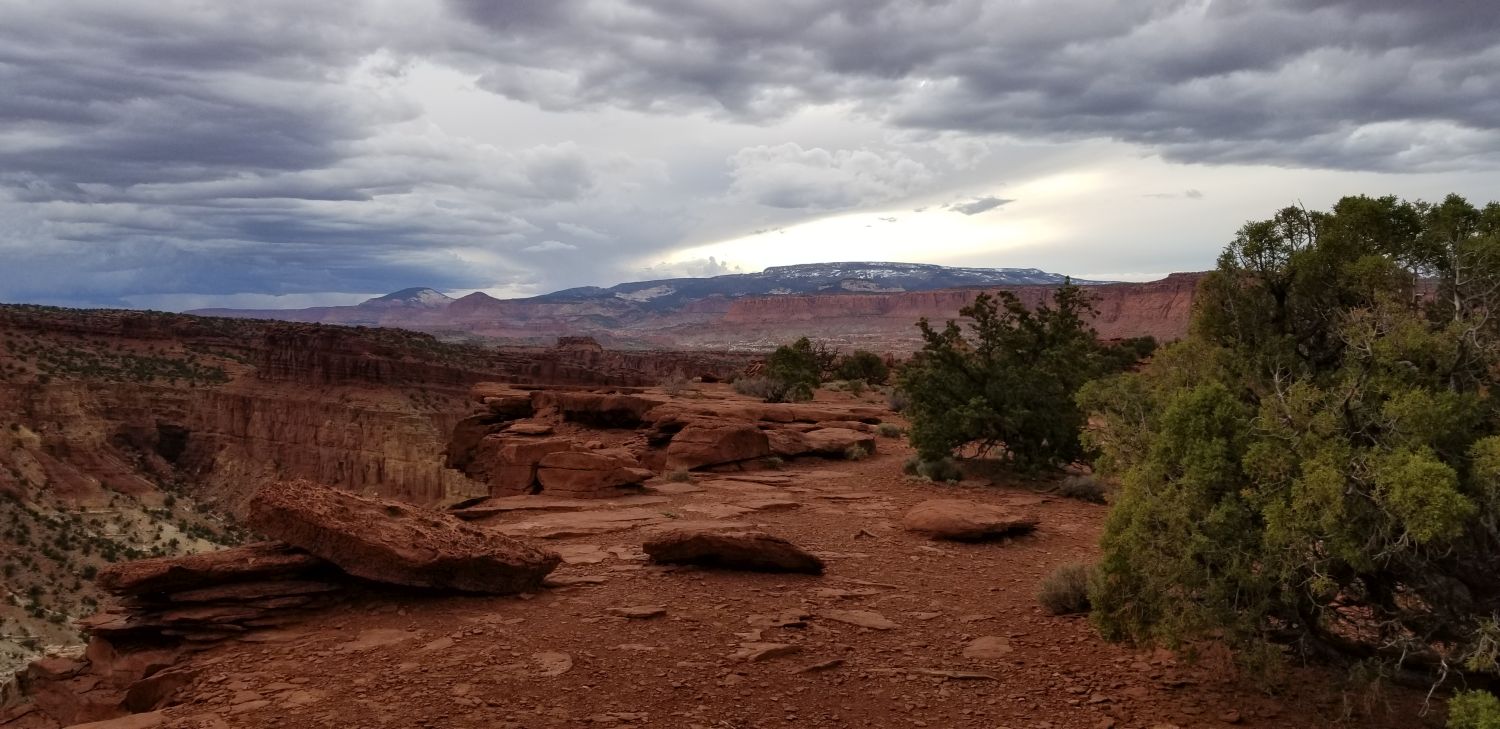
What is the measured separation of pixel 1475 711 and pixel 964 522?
708 centimetres

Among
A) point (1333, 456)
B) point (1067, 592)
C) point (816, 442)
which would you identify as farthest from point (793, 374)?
point (1333, 456)

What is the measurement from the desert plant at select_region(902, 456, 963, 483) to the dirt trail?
19.5ft

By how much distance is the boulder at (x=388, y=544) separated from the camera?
28.7 ft

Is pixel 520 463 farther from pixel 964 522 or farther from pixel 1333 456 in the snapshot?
pixel 1333 456

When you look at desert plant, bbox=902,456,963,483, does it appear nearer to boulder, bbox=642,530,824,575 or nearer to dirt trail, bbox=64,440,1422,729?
dirt trail, bbox=64,440,1422,729

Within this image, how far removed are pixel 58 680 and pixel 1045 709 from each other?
932cm

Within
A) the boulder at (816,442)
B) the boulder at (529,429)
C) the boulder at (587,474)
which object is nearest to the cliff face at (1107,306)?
the boulder at (816,442)

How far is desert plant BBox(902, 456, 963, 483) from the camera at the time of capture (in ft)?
55.1

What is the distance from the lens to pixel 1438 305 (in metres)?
6.57

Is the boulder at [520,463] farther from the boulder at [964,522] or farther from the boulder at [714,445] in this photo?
the boulder at [964,522]

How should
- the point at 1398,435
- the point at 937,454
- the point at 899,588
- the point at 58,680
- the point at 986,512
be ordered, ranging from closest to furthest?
the point at 1398,435 → the point at 58,680 → the point at 899,588 → the point at 986,512 → the point at 937,454

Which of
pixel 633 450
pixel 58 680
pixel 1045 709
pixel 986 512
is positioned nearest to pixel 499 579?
pixel 58 680

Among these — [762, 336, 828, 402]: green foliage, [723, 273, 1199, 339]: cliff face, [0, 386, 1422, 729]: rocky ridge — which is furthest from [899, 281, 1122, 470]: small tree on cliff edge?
[723, 273, 1199, 339]: cliff face

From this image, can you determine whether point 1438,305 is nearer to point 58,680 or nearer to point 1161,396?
point 1161,396
